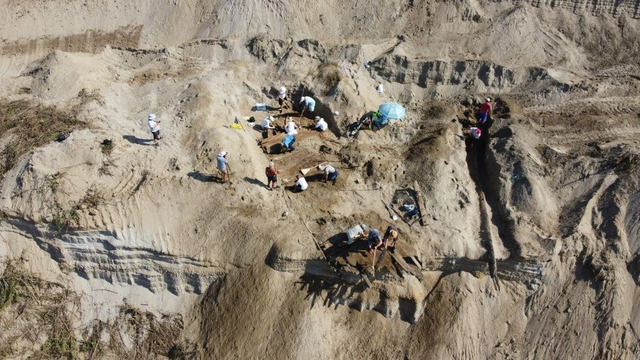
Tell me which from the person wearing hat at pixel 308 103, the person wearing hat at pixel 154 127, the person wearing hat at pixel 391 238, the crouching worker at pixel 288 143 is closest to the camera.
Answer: the person wearing hat at pixel 391 238

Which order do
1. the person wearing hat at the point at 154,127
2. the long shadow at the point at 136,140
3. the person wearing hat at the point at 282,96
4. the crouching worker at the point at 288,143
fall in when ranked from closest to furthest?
the person wearing hat at the point at 154,127
the long shadow at the point at 136,140
the crouching worker at the point at 288,143
the person wearing hat at the point at 282,96

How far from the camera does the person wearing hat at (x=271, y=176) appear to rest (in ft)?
48.4

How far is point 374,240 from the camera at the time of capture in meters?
13.4

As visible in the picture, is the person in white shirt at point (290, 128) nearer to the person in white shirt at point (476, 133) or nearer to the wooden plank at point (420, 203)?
the wooden plank at point (420, 203)

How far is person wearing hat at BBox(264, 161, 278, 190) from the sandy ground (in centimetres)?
37

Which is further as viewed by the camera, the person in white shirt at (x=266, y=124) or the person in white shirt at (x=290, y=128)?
the person in white shirt at (x=266, y=124)

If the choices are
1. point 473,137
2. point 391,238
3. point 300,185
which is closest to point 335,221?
point 300,185

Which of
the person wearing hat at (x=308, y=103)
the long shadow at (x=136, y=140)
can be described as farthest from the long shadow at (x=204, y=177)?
the person wearing hat at (x=308, y=103)

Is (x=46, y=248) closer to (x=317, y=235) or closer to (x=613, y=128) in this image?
(x=317, y=235)

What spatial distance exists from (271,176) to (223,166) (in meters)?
1.73

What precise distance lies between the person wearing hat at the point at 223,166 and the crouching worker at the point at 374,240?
561 centimetres

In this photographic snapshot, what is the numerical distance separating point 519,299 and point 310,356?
759cm

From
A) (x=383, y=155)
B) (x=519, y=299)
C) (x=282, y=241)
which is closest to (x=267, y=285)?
(x=282, y=241)

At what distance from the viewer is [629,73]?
19.8 metres
